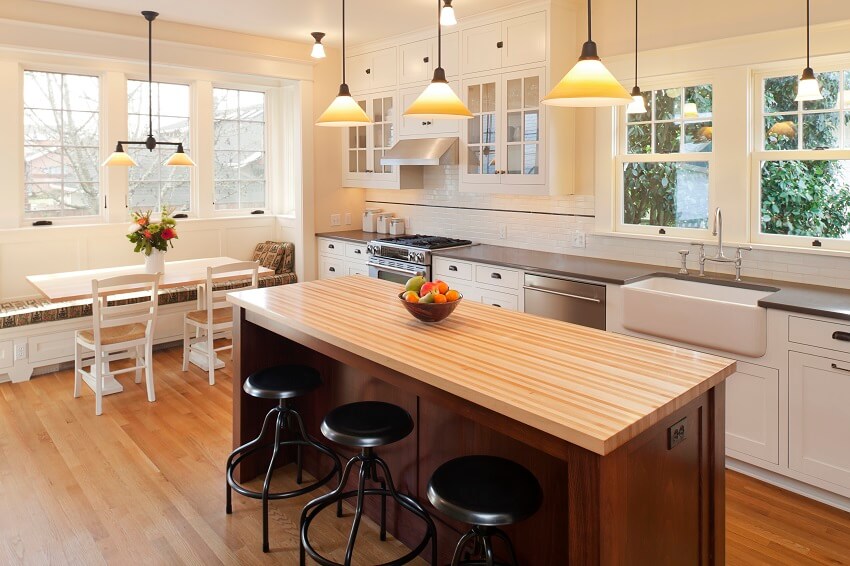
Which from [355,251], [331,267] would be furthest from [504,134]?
[331,267]

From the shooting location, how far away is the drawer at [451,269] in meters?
5.03

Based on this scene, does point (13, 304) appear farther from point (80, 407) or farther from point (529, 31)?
point (529, 31)

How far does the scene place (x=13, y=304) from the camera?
552 centimetres

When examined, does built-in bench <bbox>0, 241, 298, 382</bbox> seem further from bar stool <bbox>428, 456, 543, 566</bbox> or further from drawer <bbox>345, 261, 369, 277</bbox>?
bar stool <bbox>428, 456, 543, 566</bbox>

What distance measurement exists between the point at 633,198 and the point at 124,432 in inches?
152

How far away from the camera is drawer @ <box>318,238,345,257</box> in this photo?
21.1 feet

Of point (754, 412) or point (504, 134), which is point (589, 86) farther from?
point (504, 134)

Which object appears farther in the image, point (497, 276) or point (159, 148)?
point (159, 148)

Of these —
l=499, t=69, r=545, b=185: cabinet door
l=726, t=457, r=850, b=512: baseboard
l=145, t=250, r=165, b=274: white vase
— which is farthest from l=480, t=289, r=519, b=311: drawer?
l=145, t=250, r=165, b=274: white vase

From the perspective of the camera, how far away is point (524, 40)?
15.7ft

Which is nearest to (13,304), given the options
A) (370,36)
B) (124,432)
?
(124,432)

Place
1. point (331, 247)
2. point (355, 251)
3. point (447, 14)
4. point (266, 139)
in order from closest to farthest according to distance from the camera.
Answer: point (447, 14) → point (355, 251) → point (331, 247) → point (266, 139)

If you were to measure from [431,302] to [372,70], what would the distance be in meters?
4.12

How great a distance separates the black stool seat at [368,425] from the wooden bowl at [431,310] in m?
0.42
